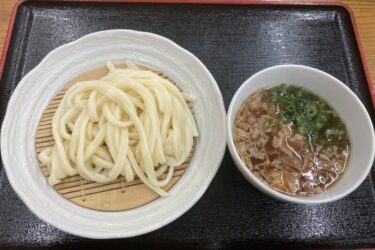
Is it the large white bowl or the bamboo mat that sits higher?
the large white bowl

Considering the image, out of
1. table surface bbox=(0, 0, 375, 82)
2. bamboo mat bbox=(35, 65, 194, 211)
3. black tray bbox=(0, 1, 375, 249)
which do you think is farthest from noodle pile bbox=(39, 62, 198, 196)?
table surface bbox=(0, 0, 375, 82)

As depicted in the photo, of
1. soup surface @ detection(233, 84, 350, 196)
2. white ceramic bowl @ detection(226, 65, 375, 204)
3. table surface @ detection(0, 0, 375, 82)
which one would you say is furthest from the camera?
table surface @ detection(0, 0, 375, 82)

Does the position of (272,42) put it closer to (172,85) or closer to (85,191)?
(172,85)

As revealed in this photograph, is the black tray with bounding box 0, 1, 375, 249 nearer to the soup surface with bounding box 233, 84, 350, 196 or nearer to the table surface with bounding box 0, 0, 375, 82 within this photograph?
the table surface with bounding box 0, 0, 375, 82

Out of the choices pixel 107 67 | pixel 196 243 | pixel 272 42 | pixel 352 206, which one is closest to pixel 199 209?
pixel 196 243

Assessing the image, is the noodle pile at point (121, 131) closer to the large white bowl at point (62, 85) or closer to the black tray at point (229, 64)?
the large white bowl at point (62, 85)

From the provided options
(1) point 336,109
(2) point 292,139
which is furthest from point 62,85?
(1) point 336,109

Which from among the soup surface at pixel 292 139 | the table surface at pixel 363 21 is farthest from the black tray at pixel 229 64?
the soup surface at pixel 292 139
